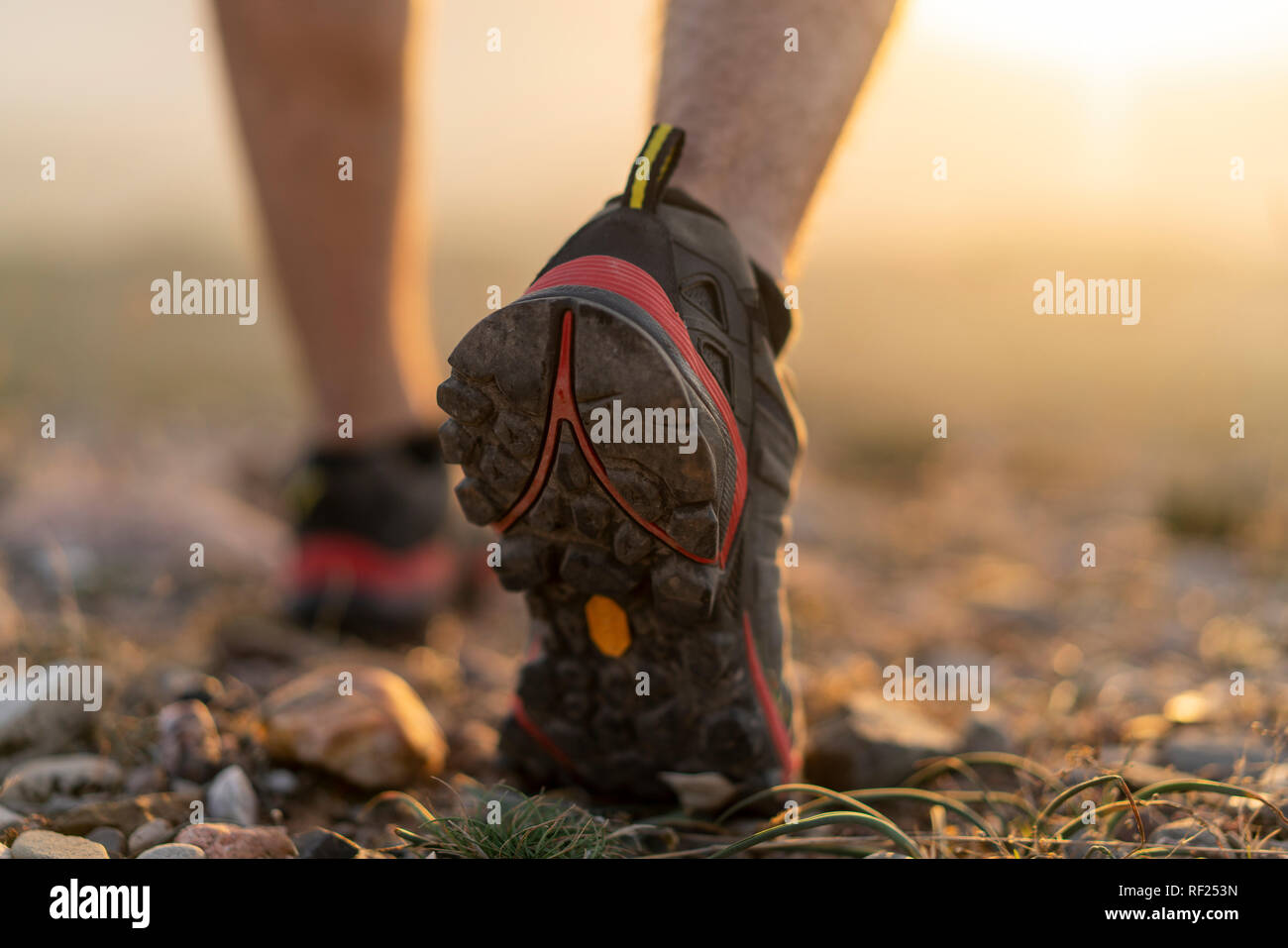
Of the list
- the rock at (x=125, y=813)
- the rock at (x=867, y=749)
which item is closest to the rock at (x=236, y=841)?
the rock at (x=125, y=813)

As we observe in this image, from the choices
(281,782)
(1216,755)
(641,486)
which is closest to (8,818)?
(281,782)

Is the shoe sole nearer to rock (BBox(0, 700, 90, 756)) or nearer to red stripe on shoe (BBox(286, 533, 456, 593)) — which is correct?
rock (BBox(0, 700, 90, 756))

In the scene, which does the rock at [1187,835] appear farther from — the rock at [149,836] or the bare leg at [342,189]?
the bare leg at [342,189]

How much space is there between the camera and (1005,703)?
6.88 feet

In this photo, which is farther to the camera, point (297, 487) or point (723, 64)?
point (297, 487)

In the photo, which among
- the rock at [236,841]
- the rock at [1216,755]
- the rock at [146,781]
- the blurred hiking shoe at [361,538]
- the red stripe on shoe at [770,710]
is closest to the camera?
the rock at [236,841]

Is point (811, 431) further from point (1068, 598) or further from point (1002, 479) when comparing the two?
point (1068, 598)

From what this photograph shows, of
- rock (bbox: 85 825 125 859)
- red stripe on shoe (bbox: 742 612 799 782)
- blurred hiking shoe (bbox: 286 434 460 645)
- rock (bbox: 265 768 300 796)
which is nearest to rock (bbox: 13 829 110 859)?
rock (bbox: 85 825 125 859)

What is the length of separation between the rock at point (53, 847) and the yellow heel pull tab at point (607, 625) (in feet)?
2.08

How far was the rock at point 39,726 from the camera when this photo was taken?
4.94ft

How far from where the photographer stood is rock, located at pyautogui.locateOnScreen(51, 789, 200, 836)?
50.5 inches

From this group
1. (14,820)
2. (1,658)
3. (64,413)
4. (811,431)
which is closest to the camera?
(14,820)
